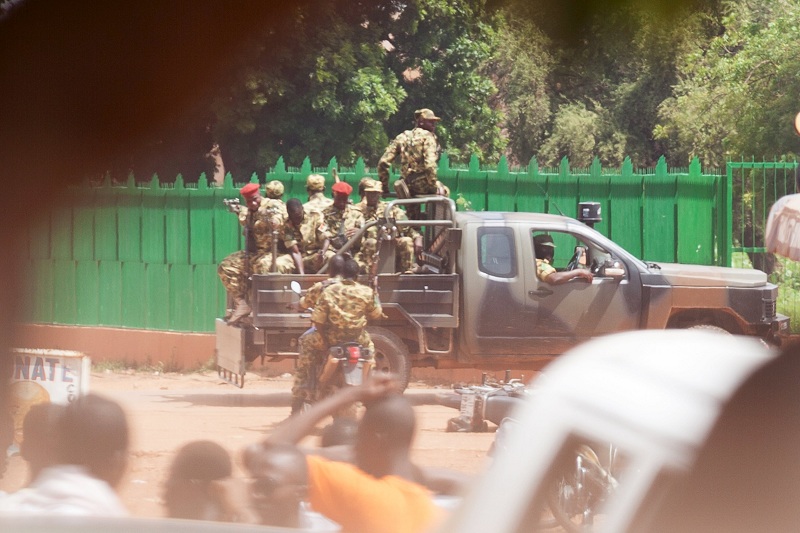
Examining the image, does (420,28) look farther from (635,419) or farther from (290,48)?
(635,419)

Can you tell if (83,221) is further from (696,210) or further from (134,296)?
(696,210)

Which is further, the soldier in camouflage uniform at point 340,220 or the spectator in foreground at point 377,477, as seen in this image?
the soldier in camouflage uniform at point 340,220

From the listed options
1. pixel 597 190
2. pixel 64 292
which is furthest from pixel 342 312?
pixel 64 292

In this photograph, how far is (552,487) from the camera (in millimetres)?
1433

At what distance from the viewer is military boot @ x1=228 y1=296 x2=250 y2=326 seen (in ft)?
34.4

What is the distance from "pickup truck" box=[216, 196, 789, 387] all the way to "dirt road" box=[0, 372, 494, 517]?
0.57 m

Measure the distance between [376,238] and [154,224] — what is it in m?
4.55

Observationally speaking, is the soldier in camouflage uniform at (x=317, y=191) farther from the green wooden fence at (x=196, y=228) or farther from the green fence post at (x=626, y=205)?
the green fence post at (x=626, y=205)

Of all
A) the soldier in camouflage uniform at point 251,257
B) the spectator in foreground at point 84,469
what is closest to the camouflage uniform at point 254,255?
the soldier in camouflage uniform at point 251,257

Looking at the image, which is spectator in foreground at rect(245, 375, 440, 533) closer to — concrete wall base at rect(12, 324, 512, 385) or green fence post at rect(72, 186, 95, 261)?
concrete wall base at rect(12, 324, 512, 385)

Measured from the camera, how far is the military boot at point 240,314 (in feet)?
34.4

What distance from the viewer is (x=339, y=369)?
8.88 m

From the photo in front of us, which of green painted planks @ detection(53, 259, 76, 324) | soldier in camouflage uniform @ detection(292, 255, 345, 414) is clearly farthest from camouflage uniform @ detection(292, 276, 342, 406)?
green painted planks @ detection(53, 259, 76, 324)

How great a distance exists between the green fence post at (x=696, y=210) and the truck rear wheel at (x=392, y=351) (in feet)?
14.0
